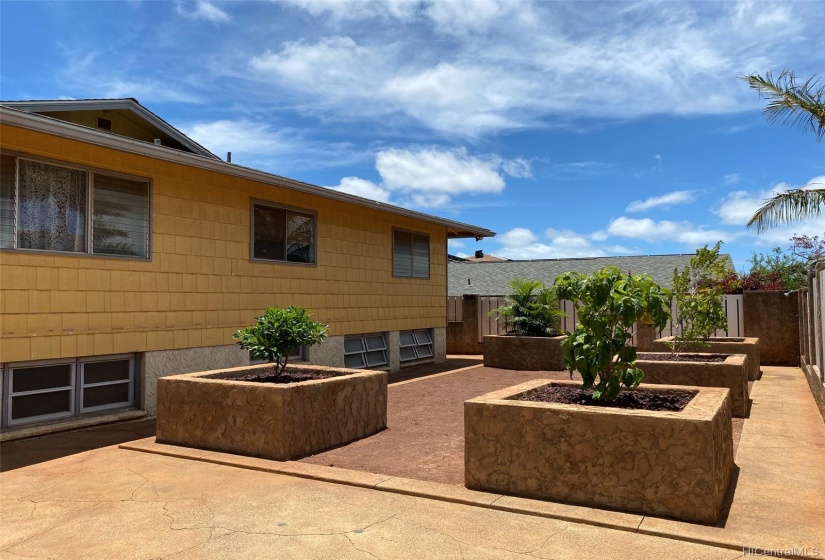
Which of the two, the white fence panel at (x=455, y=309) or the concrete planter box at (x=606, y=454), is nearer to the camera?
the concrete planter box at (x=606, y=454)

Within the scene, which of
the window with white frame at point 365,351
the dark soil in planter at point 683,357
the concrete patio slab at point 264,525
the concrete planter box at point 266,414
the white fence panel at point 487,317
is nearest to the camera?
the concrete patio slab at point 264,525

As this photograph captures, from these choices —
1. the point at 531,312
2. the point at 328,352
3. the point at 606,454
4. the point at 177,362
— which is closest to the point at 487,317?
the point at 531,312

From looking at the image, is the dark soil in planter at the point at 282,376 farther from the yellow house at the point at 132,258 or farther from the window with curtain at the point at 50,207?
the window with curtain at the point at 50,207

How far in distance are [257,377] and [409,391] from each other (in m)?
4.05

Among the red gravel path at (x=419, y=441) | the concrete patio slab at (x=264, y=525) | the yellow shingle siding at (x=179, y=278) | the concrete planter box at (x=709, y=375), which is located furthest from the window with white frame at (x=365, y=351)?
the concrete patio slab at (x=264, y=525)

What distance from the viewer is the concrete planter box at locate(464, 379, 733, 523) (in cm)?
412

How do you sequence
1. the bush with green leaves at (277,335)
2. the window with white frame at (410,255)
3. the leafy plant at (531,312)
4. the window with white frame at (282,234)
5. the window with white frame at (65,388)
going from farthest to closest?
the leafy plant at (531,312), the window with white frame at (410,255), the window with white frame at (282,234), the window with white frame at (65,388), the bush with green leaves at (277,335)

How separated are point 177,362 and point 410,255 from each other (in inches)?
288

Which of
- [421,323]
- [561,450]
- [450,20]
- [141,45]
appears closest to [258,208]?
[141,45]

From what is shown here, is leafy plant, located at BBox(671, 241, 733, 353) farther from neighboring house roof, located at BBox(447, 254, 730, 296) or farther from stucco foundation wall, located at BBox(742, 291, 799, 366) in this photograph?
neighboring house roof, located at BBox(447, 254, 730, 296)

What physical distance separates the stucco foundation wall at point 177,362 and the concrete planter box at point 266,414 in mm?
1747

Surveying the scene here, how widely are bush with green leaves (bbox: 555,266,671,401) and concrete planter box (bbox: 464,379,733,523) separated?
61 centimetres

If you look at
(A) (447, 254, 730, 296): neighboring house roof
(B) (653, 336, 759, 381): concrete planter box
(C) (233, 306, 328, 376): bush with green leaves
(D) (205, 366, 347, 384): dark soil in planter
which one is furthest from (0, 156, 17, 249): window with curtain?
(A) (447, 254, 730, 296): neighboring house roof

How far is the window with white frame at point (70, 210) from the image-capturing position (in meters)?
6.96
